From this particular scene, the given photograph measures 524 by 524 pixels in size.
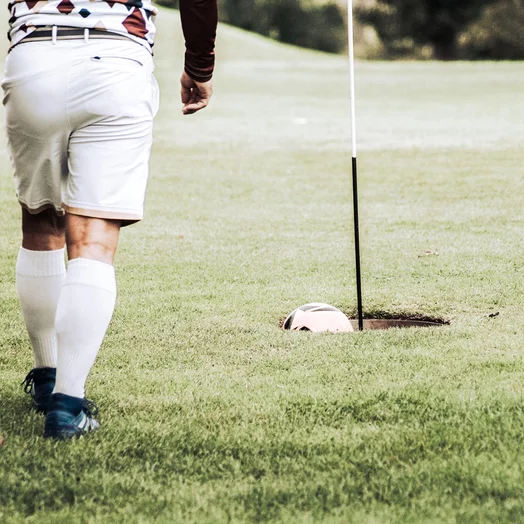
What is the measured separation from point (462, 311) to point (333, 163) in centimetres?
796

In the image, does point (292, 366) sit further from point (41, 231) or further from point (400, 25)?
point (400, 25)

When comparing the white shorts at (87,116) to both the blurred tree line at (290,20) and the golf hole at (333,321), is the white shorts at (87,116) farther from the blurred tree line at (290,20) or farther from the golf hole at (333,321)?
the blurred tree line at (290,20)

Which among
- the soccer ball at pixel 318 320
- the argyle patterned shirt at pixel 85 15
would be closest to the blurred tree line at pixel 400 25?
the soccer ball at pixel 318 320

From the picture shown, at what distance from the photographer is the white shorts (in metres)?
3.25

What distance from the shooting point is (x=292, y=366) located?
14.6 feet

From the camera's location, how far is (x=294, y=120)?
20516 millimetres

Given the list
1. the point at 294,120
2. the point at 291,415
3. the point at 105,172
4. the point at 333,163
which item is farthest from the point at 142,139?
the point at 294,120

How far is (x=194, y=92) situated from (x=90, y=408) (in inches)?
50.2

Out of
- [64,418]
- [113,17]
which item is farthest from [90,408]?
[113,17]

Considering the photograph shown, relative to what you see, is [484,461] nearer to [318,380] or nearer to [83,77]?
[318,380]

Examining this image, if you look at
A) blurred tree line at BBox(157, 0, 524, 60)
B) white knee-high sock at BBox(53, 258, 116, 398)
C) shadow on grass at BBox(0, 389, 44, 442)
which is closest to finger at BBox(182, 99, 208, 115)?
white knee-high sock at BBox(53, 258, 116, 398)

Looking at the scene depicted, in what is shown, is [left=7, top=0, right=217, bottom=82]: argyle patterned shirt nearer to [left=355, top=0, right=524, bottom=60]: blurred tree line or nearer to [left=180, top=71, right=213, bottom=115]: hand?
[left=180, top=71, right=213, bottom=115]: hand

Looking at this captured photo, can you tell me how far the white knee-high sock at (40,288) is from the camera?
146 inches

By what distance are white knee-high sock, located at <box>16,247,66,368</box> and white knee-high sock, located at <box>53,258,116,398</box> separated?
1.26 ft
